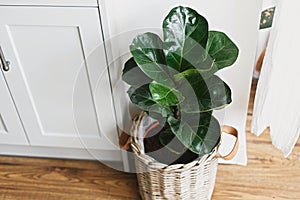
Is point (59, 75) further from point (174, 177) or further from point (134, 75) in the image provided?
point (174, 177)

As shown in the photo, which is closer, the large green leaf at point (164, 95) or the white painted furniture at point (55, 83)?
the large green leaf at point (164, 95)

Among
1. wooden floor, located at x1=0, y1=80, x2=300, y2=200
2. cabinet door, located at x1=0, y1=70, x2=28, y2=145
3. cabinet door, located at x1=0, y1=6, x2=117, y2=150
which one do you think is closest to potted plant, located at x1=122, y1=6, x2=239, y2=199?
cabinet door, located at x1=0, y1=6, x2=117, y2=150

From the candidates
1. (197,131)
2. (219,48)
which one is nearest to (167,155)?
(197,131)

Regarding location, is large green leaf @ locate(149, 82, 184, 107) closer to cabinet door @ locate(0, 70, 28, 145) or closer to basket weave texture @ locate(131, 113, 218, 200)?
basket weave texture @ locate(131, 113, 218, 200)

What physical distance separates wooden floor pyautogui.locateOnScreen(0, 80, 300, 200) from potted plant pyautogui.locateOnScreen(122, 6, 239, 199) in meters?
0.34

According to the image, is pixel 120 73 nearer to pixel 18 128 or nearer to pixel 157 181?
pixel 157 181

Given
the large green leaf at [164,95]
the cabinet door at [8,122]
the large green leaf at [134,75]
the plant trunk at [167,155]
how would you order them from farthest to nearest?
the cabinet door at [8,122] < the plant trunk at [167,155] < the large green leaf at [134,75] < the large green leaf at [164,95]

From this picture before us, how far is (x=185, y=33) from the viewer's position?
1.23 metres

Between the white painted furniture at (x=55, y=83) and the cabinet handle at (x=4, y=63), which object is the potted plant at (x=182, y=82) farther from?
the cabinet handle at (x=4, y=63)

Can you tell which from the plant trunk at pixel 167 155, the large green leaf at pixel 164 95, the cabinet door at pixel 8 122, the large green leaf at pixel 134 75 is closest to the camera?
the large green leaf at pixel 164 95

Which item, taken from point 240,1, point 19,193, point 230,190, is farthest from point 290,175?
point 19,193

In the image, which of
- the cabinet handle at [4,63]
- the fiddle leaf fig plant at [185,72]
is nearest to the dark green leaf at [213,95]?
the fiddle leaf fig plant at [185,72]

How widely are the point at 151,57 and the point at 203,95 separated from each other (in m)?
0.18

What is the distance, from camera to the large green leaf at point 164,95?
121 centimetres
